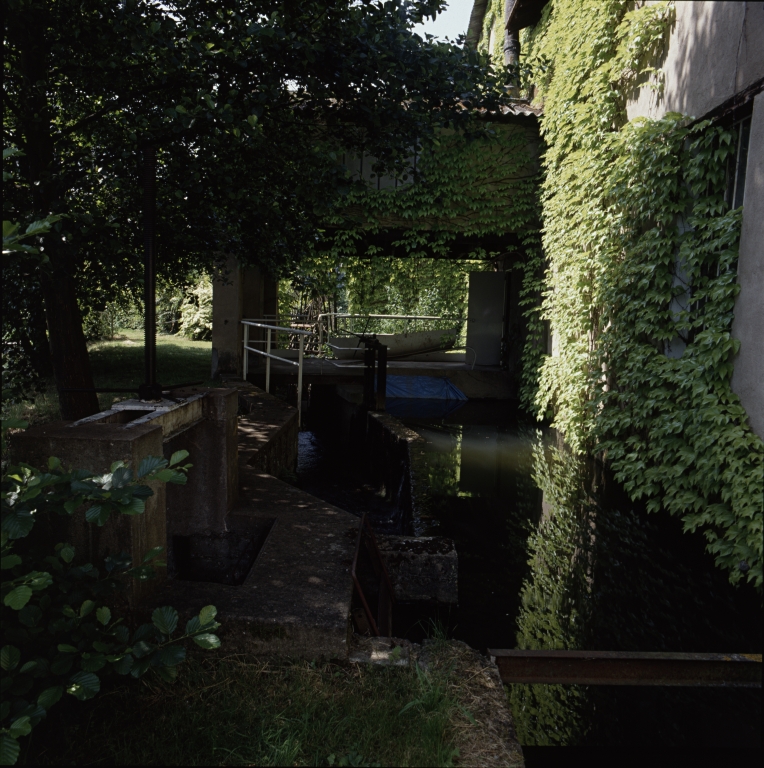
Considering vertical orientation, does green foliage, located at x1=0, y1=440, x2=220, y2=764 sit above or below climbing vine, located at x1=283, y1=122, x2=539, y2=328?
below

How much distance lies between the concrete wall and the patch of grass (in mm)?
1360

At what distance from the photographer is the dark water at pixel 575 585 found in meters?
2.49

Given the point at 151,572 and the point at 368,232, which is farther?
the point at 368,232

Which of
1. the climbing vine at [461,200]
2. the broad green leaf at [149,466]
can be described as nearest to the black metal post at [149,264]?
the broad green leaf at [149,466]

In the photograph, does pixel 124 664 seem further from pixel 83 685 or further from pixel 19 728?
pixel 19 728

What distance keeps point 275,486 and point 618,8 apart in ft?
10.2

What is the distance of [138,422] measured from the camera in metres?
2.58

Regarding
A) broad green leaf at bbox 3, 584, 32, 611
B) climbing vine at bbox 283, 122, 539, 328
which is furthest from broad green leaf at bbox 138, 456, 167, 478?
climbing vine at bbox 283, 122, 539, 328

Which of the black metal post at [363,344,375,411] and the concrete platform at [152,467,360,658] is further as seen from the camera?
the black metal post at [363,344,375,411]

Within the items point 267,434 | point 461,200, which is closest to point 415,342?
point 461,200

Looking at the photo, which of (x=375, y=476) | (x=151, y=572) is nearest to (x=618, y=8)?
(x=151, y=572)

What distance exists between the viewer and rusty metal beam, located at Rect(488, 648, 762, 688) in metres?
1.95

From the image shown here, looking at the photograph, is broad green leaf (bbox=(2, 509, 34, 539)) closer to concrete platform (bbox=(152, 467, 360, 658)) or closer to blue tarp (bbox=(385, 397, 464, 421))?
concrete platform (bbox=(152, 467, 360, 658))

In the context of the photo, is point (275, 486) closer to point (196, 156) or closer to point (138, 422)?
point (138, 422)
